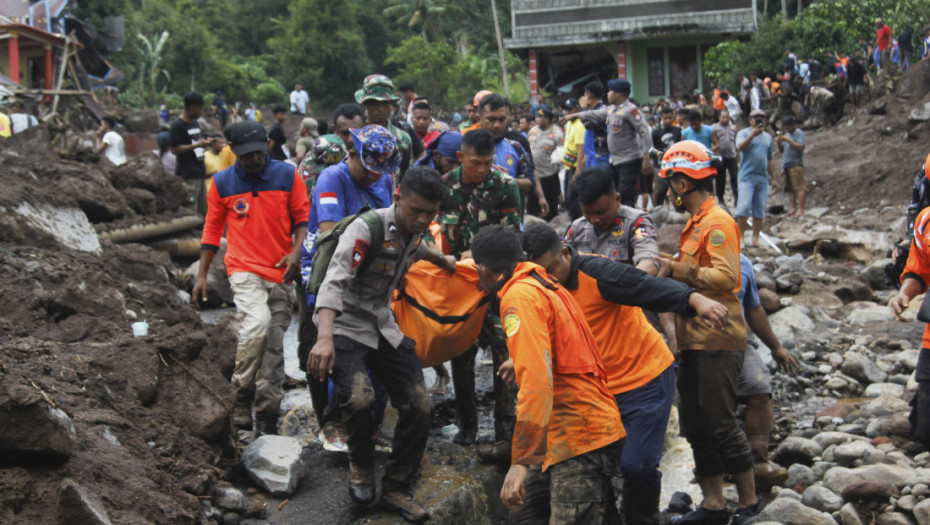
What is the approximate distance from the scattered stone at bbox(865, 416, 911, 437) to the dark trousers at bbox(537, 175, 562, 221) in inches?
237

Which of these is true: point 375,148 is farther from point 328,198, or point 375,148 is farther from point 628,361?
point 628,361

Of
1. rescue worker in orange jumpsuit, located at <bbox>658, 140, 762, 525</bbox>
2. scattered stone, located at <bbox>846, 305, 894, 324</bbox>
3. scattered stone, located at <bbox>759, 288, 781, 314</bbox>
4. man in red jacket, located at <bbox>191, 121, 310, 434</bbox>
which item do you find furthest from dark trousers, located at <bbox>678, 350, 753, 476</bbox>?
scattered stone, located at <bbox>846, 305, 894, 324</bbox>

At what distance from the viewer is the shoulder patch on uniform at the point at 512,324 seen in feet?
10.6

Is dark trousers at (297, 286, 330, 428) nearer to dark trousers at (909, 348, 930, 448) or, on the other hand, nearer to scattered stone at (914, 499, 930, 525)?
dark trousers at (909, 348, 930, 448)

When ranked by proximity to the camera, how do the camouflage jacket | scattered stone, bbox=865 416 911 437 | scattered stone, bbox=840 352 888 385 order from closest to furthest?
the camouflage jacket < scattered stone, bbox=865 416 911 437 < scattered stone, bbox=840 352 888 385

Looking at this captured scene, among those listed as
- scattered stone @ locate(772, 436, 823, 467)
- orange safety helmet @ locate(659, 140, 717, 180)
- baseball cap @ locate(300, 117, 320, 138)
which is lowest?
scattered stone @ locate(772, 436, 823, 467)

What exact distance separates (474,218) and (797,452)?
2.74m

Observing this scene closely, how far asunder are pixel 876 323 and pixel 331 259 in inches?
275

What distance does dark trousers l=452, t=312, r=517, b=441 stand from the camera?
5.08m

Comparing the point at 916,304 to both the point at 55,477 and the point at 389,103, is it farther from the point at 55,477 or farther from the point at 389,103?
the point at 55,477

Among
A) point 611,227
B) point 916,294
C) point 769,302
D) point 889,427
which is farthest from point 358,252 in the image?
point 769,302

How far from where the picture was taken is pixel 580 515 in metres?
3.31

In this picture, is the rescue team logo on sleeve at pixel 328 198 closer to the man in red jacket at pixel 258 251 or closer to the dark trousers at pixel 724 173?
the man in red jacket at pixel 258 251

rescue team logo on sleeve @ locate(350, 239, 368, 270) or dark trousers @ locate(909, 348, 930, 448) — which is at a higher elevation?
rescue team logo on sleeve @ locate(350, 239, 368, 270)
